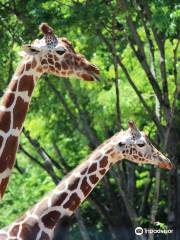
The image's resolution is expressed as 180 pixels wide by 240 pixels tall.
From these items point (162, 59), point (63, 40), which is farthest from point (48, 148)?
point (63, 40)

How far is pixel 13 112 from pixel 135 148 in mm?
2472

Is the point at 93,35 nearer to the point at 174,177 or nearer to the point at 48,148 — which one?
the point at 174,177

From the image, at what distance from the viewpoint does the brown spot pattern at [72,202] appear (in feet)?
40.5

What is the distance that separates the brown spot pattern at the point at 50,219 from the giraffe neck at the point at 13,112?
2.15 ft

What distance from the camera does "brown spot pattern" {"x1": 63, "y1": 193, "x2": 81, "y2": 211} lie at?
1234 cm

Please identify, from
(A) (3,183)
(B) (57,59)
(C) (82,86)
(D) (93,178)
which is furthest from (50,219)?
(C) (82,86)

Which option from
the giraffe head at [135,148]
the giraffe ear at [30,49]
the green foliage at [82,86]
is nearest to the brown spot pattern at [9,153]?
the giraffe ear at [30,49]

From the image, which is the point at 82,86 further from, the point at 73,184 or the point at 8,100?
the point at 8,100

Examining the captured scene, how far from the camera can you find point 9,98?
12203 mm

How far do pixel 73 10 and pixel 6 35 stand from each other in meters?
2.59

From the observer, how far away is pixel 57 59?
1231cm

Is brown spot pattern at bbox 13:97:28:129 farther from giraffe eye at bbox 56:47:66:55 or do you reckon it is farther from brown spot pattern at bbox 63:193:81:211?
brown spot pattern at bbox 63:193:81:211

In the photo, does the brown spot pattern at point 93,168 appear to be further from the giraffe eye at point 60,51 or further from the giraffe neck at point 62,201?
the giraffe eye at point 60,51

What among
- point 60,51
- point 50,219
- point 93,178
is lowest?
point 50,219
